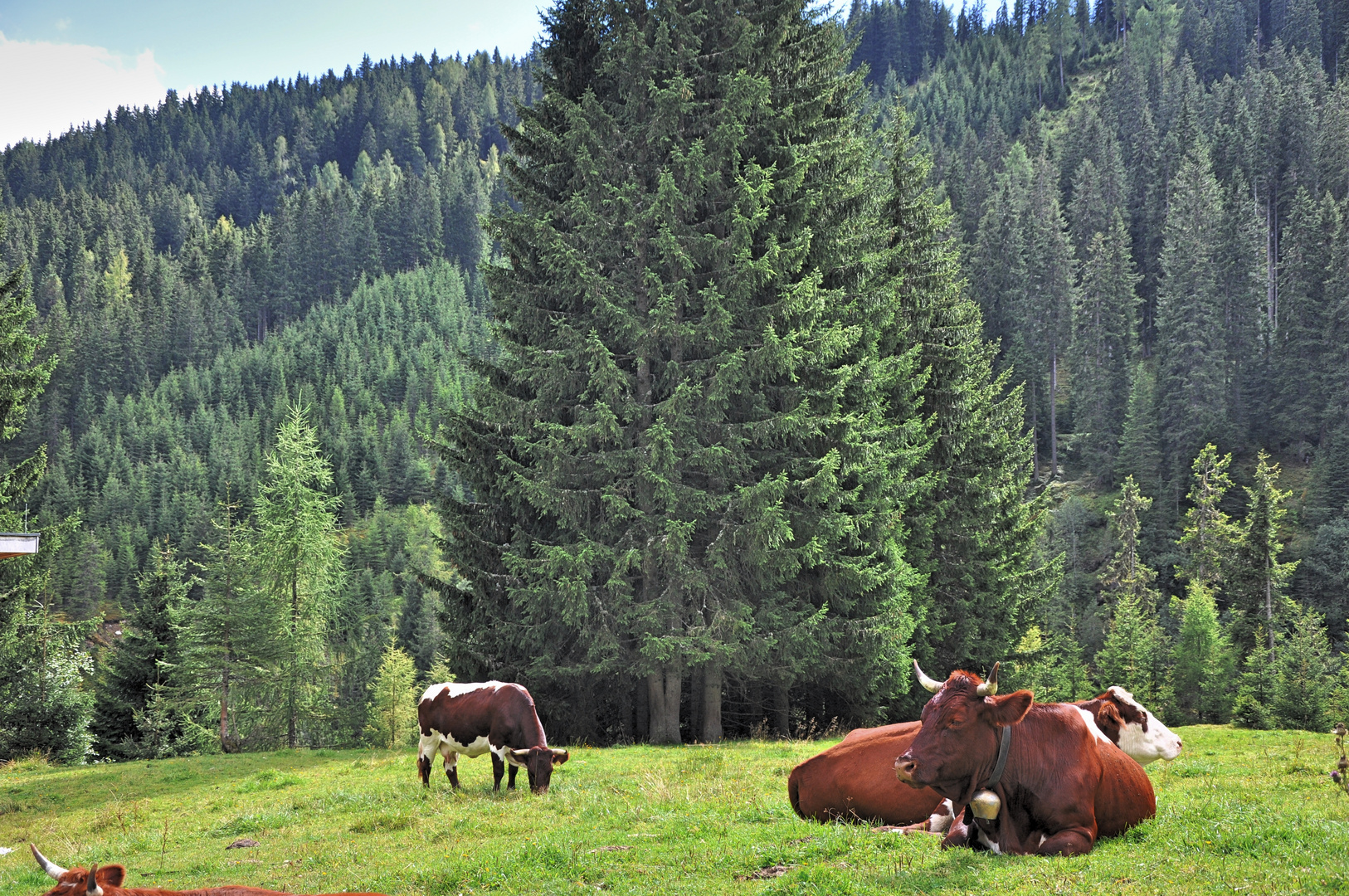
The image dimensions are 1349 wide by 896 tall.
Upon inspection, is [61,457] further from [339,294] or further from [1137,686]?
[1137,686]

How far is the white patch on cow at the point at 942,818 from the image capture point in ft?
27.6

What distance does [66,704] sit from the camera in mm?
38469

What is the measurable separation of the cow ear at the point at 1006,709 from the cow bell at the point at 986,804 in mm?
555

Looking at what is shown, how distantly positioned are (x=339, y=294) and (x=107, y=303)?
148 feet

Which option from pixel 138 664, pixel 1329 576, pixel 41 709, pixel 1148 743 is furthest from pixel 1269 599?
pixel 41 709

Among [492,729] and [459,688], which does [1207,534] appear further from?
[492,729]

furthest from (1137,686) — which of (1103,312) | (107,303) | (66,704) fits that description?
(107,303)

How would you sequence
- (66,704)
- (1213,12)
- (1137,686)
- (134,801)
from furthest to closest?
(1213,12), (1137,686), (66,704), (134,801)

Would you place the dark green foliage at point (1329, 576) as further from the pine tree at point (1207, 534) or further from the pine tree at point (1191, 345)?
the pine tree at point (1191, 345)

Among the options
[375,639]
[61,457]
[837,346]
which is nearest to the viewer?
[837,346]

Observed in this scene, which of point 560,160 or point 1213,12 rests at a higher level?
point 1213,12

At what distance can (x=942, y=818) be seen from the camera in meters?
8.50

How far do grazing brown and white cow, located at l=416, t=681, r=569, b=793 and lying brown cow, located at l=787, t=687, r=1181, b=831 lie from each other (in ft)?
17.2

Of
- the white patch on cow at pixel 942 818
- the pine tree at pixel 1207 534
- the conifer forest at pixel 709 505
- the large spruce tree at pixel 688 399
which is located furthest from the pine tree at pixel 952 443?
the pine tree at pixel 1207 534
